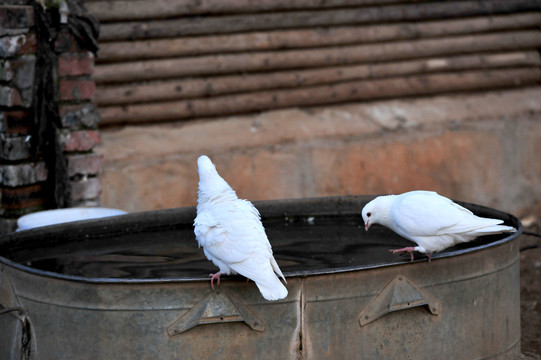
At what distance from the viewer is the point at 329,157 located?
689 cm

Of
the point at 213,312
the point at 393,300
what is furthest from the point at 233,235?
the point at 393,300

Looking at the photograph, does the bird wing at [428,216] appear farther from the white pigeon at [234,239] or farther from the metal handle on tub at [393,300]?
the white pigeon at [234,239]

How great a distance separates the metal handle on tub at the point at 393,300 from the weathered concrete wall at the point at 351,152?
3259 millimetres

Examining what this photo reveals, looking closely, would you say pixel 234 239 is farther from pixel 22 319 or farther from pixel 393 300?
pixel 22 319

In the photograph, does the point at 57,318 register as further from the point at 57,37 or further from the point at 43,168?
the point at 57,37

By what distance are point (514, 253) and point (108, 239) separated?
2059 millimetres

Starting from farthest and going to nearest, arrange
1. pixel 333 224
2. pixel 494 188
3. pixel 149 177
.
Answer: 1. pixel 494 188
2. pixel 149 177
3. pixel 333 224

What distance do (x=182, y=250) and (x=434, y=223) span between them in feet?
4.42

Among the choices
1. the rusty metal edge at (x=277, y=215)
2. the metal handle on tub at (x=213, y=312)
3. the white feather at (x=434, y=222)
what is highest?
the white feather at (x=434, y=222)

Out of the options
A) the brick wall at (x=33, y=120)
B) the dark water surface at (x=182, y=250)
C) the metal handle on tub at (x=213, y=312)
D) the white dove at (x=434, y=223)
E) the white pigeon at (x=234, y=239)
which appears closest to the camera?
the white pigeon at (x=234, y=239)

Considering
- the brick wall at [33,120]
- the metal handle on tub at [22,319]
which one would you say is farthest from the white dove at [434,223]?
the brick wall at [33,120]

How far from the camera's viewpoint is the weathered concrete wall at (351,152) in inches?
248

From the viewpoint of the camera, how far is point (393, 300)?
3293mm

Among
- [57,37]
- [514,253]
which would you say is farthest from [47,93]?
[514,253]
